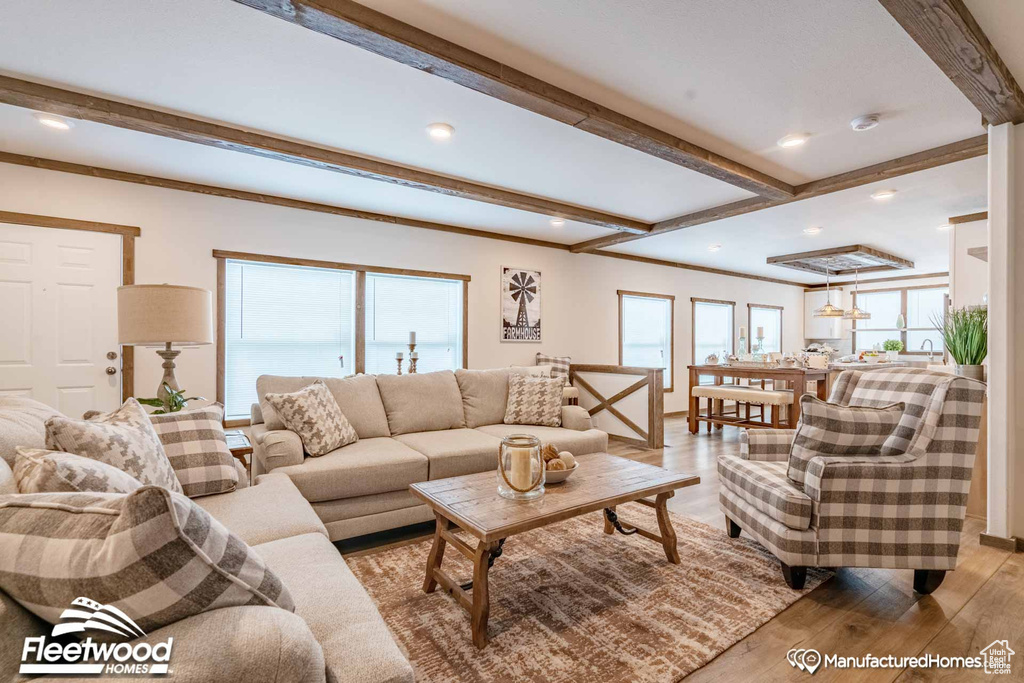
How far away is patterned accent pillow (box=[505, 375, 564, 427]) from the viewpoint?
3.98 m

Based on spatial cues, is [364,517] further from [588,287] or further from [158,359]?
[588,287]

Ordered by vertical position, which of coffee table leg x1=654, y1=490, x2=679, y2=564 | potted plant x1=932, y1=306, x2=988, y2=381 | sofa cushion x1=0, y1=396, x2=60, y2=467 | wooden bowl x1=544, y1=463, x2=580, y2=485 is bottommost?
coffee table leg x1=654, y1=490, x2=679, y2=564

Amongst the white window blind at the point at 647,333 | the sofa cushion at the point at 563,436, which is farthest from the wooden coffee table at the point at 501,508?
the white window blind at the point at 647,333

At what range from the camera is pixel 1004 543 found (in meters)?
2.68

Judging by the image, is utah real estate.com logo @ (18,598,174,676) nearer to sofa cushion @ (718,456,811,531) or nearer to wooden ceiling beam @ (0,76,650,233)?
sofa cushion @ (718,456,811,531)

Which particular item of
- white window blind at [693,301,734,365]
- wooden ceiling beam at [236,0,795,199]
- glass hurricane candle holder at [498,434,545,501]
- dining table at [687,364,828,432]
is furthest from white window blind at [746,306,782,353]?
glass hurricane candle holder at [498,434,545,501]

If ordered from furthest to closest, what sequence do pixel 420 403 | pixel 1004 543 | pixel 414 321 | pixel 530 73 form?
pixel 414 321
pixel 420 403
pixel 1004 543
pixel 530 73

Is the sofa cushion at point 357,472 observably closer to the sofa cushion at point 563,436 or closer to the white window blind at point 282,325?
the sofa cushion at point 563,436

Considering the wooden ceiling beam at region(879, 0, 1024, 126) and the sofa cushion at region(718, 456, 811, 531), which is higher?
the wooden ceiling beam at region(879, 0, 1024, 126)

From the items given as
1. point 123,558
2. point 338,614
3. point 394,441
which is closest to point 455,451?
point 394,441

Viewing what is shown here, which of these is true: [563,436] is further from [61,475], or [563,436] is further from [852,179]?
[852,179]

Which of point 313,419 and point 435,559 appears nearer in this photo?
point 435,559

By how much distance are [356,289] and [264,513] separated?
3200mm

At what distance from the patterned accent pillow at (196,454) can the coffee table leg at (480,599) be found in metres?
1.25
